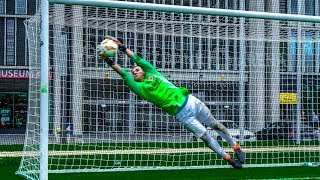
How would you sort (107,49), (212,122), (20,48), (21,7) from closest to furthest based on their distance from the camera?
(107,49) < (212,122) < (20,48) < (21,7)

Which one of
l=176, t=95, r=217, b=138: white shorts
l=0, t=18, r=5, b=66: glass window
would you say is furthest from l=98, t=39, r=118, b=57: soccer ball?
l=0, t=18, r=5, b=66: glass window

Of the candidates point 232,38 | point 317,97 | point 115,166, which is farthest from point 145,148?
point 317,97

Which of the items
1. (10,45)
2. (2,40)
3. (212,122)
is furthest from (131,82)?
(2,40)

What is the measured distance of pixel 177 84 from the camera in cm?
1330

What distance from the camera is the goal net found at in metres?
11.7

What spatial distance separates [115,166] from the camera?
42.6 ft

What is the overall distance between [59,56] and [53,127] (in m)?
1.24

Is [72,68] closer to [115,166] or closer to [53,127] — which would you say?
[53,127]

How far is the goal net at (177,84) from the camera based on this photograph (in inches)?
462

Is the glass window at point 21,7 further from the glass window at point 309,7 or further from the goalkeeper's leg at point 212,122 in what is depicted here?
Answer: the goalkeeper's leg at point 212,122

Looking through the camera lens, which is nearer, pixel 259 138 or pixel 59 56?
pixel 59 56

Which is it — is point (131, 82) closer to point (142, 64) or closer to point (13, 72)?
point (142, 64)

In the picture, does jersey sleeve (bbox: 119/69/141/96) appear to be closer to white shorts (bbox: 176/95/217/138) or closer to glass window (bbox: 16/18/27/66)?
white shorts (bbox: 176/95/217/138)

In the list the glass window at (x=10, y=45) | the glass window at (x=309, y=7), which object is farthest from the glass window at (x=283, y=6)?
the glass window at (x=10, y=45)
